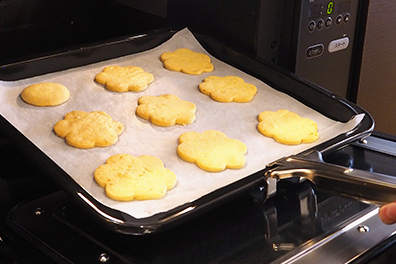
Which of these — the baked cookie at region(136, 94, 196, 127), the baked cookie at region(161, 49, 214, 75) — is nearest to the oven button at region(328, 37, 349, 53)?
the baked cookie at region(161, 49, 214, 75)

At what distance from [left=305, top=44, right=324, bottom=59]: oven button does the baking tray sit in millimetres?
113

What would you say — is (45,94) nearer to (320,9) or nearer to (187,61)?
(187,61)

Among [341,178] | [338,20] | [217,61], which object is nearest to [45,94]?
[217,61]

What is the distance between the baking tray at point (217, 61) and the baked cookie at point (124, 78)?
62 millimetres

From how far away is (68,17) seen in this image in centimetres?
126

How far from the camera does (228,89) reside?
3.62 feet

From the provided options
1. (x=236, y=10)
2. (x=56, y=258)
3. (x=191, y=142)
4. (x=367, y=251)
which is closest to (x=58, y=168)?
(x=56, y=258)

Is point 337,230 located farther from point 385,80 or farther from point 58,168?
point 385,80

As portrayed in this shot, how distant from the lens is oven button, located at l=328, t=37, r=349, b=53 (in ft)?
4.00

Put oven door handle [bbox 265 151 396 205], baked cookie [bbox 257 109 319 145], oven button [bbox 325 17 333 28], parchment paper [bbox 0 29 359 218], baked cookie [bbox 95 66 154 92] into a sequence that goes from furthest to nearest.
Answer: oven button [bbox 325 17 333 28] < baked cookie [bbox 95 66 154 92] < baked cookie [bbox 257 109 319 145] < parchment paper [bbox 0 29 359 218] < oven door handle [bbox 265 151 396 205]

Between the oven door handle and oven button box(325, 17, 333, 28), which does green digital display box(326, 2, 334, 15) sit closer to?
oven button box(325, 17, 333, 28)

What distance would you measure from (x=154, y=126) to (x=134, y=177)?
0.20 meters

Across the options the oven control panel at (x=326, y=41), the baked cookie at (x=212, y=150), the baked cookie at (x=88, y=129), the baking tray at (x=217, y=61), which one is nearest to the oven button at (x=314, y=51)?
the oven control panel at (x=326, y=41)

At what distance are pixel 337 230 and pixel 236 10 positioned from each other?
597mm
